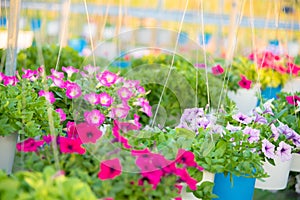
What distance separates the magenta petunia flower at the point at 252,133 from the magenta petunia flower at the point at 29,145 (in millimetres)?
671

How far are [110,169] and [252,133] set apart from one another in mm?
632

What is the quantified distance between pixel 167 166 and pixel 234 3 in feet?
8.10

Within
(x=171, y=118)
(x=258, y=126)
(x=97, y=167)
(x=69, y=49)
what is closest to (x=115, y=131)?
(x=97, y=167)

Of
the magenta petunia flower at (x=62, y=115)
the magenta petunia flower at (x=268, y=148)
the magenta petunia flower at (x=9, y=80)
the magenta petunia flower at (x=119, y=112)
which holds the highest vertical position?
the magenta petunia flower at (x=9, y=80)

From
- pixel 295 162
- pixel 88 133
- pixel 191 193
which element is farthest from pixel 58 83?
pixel 295 162

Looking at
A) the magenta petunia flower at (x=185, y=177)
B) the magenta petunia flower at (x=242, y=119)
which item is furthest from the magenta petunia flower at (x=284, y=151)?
the magenta petunia flower at (x=185, y=177)

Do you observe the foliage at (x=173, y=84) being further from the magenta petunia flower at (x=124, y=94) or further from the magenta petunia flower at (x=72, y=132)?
the magenta petunia flower at (x=72, y=132)

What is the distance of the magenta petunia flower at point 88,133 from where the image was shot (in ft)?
4.73

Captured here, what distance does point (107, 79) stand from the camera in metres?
1.98

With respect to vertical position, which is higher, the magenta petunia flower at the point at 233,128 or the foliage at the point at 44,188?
the foliage at the point at 44,188

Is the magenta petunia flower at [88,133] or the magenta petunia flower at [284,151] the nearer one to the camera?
the magenta petunia flower at [88,133]

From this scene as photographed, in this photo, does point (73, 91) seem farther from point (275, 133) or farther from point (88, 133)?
point (275, 133)

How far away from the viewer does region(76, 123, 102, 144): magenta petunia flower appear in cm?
144

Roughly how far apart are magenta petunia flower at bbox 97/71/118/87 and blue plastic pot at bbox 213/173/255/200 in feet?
1.56
